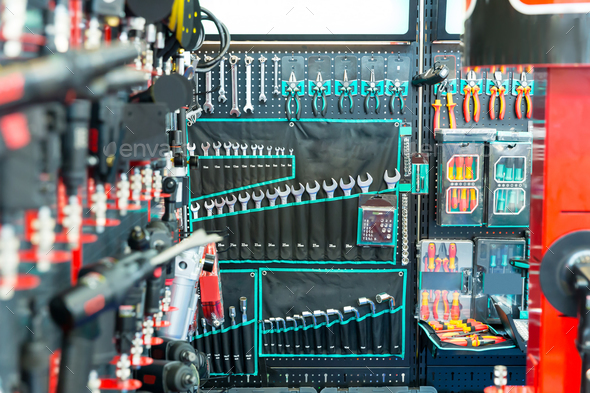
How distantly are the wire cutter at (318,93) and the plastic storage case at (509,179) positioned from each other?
1.40 meters

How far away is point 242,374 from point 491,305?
2.21 m

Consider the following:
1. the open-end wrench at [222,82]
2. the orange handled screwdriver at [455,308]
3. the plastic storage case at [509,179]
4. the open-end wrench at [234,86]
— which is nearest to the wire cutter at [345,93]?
the open-end wrench at [234,86]

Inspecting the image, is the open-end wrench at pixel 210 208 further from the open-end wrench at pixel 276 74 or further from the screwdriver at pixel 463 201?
the screwdriver at pixel 463 201

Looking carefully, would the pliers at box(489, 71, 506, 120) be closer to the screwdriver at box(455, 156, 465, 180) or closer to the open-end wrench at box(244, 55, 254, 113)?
the screwdriver at box(455, 156, 465, 180)

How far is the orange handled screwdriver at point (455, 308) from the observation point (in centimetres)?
400

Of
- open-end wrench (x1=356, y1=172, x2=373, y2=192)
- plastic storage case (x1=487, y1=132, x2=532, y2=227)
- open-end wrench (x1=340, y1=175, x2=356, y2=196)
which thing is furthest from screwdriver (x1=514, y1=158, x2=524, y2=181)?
open-end wrench (x1=340, y1=175, x2=356, y2=196)

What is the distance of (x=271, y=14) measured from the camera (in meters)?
4.00

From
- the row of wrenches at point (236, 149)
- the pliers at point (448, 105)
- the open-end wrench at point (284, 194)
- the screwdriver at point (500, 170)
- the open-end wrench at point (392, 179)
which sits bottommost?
the open-end wrench at point (284, 194)

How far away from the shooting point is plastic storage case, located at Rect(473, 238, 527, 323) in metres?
3.98

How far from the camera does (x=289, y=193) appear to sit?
4.04 metres

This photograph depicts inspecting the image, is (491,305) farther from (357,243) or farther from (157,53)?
(157,53)

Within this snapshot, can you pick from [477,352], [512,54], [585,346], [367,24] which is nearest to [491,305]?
[477,352]

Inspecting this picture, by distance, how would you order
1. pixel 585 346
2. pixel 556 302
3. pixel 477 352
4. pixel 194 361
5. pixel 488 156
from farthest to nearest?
pixel 488 156, pixel 477 352, pixel 194 361, pixel 556 302, pixel 585 346

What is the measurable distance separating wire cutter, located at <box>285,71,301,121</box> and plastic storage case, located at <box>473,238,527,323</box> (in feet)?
6.13
